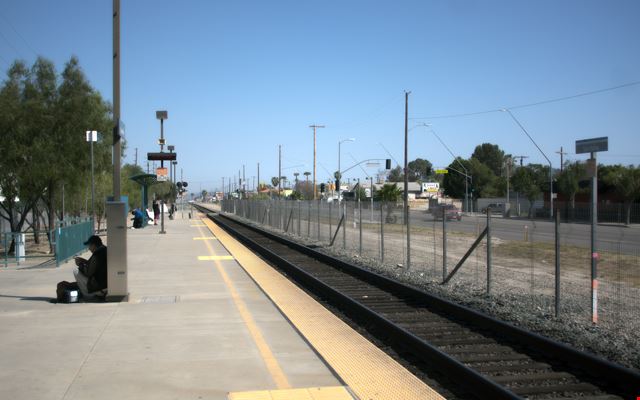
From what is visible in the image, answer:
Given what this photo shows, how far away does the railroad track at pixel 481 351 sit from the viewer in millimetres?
6211

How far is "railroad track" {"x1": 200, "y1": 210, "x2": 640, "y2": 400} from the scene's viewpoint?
6211 millimetres

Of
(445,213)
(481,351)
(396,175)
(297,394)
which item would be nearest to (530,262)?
(445,213)

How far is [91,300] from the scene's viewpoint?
1108 centimetres

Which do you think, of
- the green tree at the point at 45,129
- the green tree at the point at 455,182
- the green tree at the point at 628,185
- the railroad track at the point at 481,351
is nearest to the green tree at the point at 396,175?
the green tree at the point at 455,182

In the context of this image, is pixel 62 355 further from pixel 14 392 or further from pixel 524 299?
pixel 524 299

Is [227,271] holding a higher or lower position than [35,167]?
lower

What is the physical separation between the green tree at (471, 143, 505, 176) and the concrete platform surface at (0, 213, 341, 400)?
137 m

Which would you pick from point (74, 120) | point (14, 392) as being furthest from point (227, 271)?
point (74, 120)

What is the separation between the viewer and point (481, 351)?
7953mm

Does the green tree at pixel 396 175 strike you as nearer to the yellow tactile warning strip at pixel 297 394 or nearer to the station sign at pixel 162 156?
the station sign at pixel 162 156

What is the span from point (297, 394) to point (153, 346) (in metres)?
2.69

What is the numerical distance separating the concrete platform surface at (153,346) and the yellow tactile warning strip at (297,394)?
Answer: 15cm

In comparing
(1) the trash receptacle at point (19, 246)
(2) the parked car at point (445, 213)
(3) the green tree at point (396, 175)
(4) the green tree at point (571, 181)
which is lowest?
(1) the trash receptacle at point (19, 246)

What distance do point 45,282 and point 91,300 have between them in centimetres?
330
